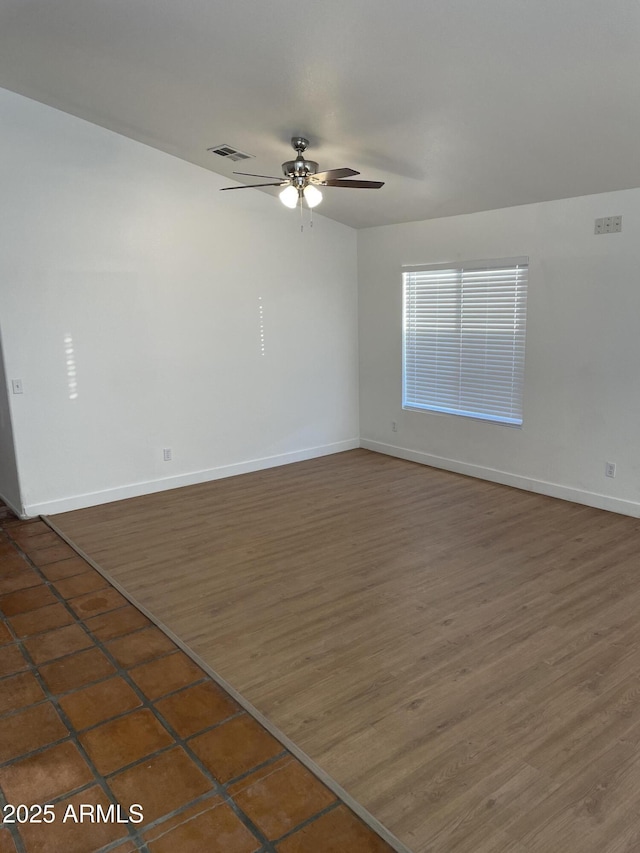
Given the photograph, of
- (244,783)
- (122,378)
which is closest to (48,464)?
(122,378)

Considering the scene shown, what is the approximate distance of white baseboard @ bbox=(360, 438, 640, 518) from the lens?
4.73m

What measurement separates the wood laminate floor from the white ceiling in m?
2.64

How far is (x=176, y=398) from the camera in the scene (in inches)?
219

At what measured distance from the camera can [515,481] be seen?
5.44 m

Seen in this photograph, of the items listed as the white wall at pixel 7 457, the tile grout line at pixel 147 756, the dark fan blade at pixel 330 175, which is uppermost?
the dark fan blade at pixel 330 175

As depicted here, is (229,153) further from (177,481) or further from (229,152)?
(177,481)

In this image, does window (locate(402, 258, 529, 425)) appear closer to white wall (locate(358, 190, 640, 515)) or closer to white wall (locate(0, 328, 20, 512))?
white wall (locate(358, 190, 640, 515))

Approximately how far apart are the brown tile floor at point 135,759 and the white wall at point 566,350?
11.5 ft

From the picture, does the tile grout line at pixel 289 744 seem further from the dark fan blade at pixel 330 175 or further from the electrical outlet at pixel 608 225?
the electrical outlet at pixel 608 225

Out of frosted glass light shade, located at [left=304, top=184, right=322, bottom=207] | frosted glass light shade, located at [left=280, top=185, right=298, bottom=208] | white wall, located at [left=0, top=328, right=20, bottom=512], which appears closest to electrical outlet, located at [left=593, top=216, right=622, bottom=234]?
frosted glass light shade, located at [left=304, top=184, right=322, bottom=207]

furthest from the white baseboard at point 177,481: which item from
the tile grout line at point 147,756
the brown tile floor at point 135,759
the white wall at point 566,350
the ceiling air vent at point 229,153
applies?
the ceiling air vent at point 229,153

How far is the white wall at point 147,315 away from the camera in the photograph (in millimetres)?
4695

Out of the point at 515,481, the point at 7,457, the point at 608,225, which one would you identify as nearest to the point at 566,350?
the point at 608,225

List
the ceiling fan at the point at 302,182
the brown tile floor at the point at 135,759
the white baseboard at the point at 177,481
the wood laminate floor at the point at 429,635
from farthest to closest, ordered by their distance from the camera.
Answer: the white baseboard at the point at 177,481, the ceiling fan at the point at 302,182, the wood laminate floor at the point at 429,635, the brown tile floor at the point at 135,759
